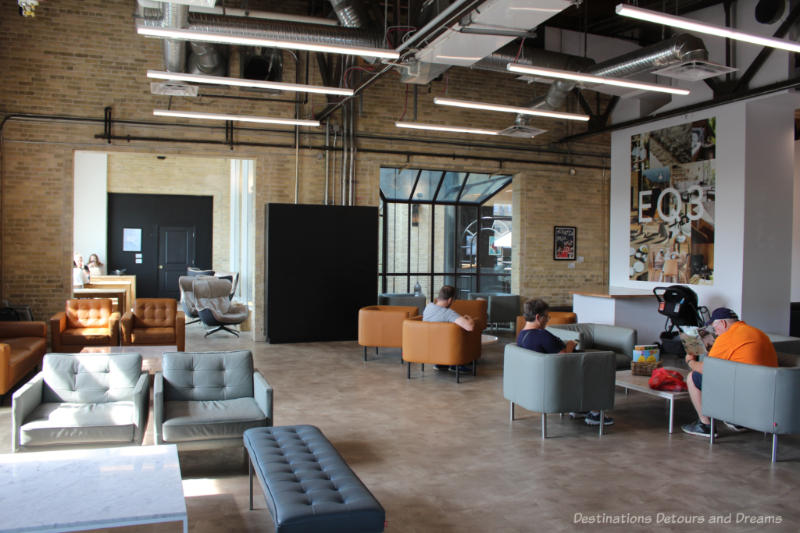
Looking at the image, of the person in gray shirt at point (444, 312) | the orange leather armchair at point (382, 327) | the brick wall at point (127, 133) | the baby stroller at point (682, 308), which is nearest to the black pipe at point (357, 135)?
the brick wall at point (127, 133)

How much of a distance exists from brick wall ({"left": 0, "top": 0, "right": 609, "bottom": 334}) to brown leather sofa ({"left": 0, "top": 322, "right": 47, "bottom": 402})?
2159mm

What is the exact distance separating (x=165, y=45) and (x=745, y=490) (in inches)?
356

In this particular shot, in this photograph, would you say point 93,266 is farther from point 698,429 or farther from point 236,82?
point 698,429

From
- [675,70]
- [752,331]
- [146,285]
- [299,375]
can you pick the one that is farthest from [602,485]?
[146,285]

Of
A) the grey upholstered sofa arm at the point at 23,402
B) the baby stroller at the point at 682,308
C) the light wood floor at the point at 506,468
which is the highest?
the baby stroller at the point at 682,308

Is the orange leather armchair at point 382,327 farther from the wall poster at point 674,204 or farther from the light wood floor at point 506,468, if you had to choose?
the wall poster at point 674,204

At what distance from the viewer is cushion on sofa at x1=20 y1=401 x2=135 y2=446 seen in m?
4.45

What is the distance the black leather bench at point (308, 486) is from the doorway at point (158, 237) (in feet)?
51.6

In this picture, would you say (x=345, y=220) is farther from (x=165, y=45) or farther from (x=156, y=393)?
(x=156, y=393)

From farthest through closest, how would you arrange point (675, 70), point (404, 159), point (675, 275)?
point (404, 159)
point (675, 275)
point (675, 70)

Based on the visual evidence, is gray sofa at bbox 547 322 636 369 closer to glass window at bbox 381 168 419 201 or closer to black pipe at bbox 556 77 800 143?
black pipe at bbox 556 77 800 143

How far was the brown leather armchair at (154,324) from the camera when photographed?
8.91 metres

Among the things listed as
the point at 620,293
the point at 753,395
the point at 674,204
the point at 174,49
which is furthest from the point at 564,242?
the point at 753,395

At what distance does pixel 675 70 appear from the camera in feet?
25.4
